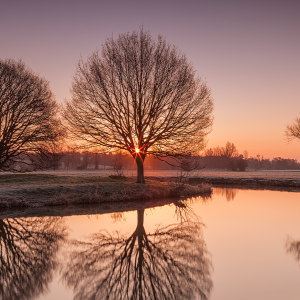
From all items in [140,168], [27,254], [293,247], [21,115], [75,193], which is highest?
[21,115]

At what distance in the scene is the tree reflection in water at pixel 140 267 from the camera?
16.0 ft

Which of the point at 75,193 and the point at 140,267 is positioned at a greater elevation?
the point at 75,193

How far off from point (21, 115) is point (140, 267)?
20.2 metres

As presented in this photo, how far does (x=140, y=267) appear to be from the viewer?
6.03 metres

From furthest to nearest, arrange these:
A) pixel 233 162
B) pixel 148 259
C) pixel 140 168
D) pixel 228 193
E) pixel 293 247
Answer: pixel 233 162 → pixel 228 193 → pixel 140 168 → pixel 293 247 → pixel 148 259

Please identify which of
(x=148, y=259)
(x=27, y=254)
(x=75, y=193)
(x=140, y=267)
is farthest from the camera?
(x=75, y=193)

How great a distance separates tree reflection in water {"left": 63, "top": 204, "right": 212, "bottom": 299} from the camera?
4887mm

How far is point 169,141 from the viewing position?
21.0 m

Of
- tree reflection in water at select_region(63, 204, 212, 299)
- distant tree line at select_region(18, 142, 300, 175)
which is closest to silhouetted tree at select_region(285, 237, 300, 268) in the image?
tree reflection in water at select_region(63, 204, 212, 299)

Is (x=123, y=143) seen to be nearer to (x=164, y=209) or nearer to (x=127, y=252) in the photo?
(x=164, y=209)

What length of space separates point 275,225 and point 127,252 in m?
6.77

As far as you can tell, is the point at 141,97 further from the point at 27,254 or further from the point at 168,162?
the point at 168,162

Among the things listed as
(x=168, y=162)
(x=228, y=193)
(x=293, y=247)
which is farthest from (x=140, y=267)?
(x=168, y=162)

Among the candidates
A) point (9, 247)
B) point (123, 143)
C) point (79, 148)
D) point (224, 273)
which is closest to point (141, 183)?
point (123, 143)
